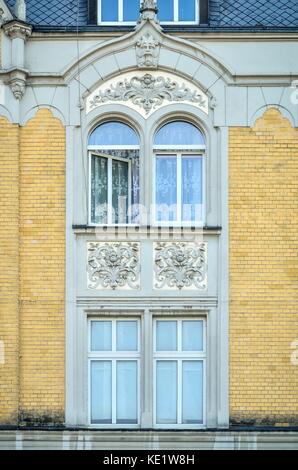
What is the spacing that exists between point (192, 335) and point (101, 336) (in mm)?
1524

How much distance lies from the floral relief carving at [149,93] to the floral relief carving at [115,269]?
96.6 inches

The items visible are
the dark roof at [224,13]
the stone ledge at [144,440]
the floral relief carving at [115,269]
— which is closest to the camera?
the stone ledge at [144,440]

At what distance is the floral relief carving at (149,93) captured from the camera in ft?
66.5

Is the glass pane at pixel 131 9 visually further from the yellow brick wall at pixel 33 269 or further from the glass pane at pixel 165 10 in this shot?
the yellow brick wall at pixel 33 269

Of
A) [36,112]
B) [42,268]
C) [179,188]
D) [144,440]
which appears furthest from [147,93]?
[144,440]

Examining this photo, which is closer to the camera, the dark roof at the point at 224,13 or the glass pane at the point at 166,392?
the glass pane at the point at 166,392

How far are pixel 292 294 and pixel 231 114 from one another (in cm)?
320

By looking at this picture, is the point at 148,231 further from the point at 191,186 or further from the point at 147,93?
the point at 147,93

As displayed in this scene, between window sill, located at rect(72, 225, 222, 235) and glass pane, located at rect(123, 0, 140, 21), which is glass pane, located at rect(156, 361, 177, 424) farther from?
glass pane, located at rect(123, 0, 140, 21)

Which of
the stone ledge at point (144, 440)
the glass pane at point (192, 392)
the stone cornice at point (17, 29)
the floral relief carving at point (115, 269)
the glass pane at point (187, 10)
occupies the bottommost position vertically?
the stone ledge at point (144, 440)

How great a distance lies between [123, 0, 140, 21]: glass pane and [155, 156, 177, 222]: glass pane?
101 inches

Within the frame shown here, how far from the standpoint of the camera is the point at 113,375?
65.5 feet

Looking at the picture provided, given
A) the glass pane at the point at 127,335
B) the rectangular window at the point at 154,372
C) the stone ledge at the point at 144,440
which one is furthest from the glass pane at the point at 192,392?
the glass pane at the point at 127,335
